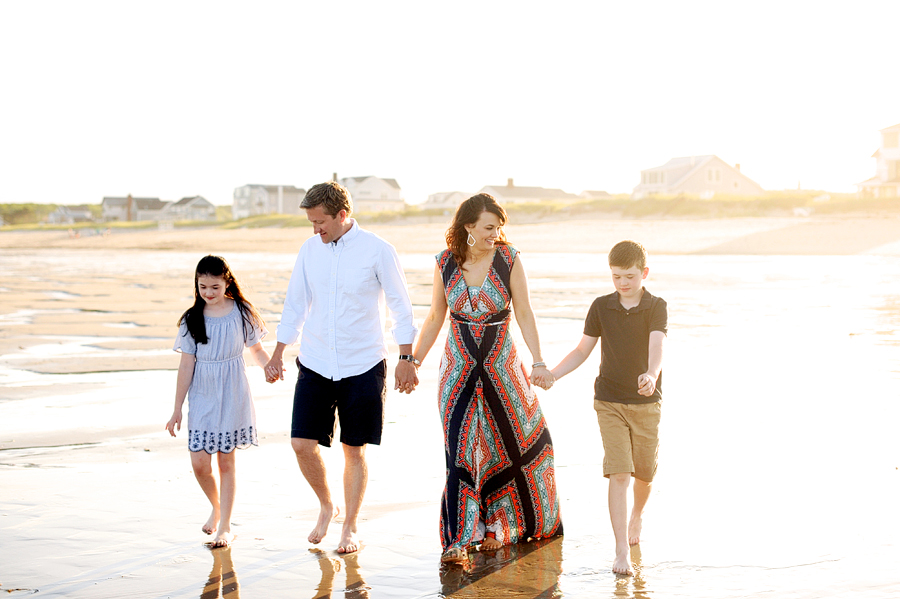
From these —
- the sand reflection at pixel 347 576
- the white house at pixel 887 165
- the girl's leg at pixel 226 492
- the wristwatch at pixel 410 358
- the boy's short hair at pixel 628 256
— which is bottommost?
the sand reflection at pixel 347 576

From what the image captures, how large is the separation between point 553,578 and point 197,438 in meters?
1.88

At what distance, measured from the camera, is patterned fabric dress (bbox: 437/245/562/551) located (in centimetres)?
449

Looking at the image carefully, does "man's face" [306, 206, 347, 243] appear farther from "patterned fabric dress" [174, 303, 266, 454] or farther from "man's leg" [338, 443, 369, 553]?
"man's leg" [338, 443, 369, 553]

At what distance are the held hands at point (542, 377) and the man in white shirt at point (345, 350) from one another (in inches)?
23.4

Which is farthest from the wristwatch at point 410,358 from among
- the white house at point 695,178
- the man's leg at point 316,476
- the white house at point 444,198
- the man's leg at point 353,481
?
the white house at point 444,198

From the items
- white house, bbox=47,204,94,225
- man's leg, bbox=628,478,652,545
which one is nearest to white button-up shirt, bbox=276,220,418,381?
man's leg, bbox=628,478,652,545

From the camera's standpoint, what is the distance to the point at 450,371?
4.57 meters

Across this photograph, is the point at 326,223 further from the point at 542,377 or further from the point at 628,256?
the point at 628,256

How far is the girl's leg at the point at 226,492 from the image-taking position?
4.64 m

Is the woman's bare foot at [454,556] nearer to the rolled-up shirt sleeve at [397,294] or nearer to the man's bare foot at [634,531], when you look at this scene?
the man's bare foot at [634,531]

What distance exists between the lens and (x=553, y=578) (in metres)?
4.17

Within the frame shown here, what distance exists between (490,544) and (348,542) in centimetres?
70

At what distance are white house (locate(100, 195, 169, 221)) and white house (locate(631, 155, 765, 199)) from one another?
228 feet

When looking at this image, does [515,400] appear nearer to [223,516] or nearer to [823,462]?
[223,516]
